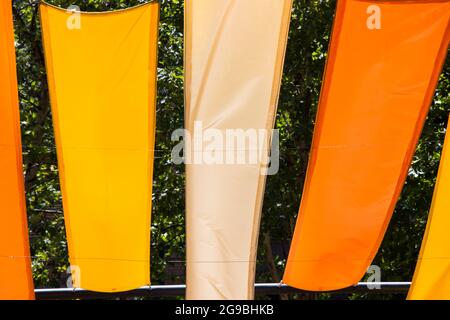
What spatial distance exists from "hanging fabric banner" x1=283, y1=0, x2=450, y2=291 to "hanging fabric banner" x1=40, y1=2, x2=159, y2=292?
140cm

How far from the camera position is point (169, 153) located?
1080 cm

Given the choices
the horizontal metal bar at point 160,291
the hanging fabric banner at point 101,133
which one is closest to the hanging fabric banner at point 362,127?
the horizontal metal bar at point 160,291

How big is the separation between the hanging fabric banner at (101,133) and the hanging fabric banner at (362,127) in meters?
1.40

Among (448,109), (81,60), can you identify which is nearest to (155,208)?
(448,109)

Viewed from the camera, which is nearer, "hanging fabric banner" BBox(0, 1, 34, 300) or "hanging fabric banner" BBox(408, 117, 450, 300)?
"hanging fabric banner" BBox(0, 1, 34, 300)

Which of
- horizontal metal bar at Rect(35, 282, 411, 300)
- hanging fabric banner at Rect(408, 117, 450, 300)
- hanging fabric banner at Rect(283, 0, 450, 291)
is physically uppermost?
hanging fabric banner at Rect(283, 0, 450, 291)

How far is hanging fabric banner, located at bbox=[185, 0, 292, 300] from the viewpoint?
6.50 meters

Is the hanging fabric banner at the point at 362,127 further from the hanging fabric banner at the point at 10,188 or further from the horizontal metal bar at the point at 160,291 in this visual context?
the hanging fabric banner at the point at 10,188

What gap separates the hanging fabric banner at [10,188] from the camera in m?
6.46

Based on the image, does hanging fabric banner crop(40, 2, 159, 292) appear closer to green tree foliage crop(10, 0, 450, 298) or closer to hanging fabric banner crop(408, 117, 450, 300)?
hanging fabric banner crop(408, 117, 450, 300)

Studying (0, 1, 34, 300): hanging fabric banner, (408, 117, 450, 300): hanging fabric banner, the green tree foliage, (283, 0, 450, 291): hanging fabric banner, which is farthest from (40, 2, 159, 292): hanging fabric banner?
the green tree foliage

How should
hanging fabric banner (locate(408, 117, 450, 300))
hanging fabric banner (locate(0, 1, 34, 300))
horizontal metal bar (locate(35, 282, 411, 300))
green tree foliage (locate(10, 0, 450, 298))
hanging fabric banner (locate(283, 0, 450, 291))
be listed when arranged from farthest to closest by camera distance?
1. green tree foliage (locate(10, 0, 450, 298))
2. horizontal metal bar (locate(35, 282, 411, 300))
3. hanging fabric banner (locate(408, 117, 450, 300))
4. hanging fabric banner (locate(283, 0, 450, 291))
5. hanging fabric banner (locate(0, 1, 34, 300))

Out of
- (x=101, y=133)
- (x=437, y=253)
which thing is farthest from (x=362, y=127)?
(x=101, y=133)

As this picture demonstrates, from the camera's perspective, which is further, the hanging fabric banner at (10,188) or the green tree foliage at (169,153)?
the green tree foliage at (169,153)
